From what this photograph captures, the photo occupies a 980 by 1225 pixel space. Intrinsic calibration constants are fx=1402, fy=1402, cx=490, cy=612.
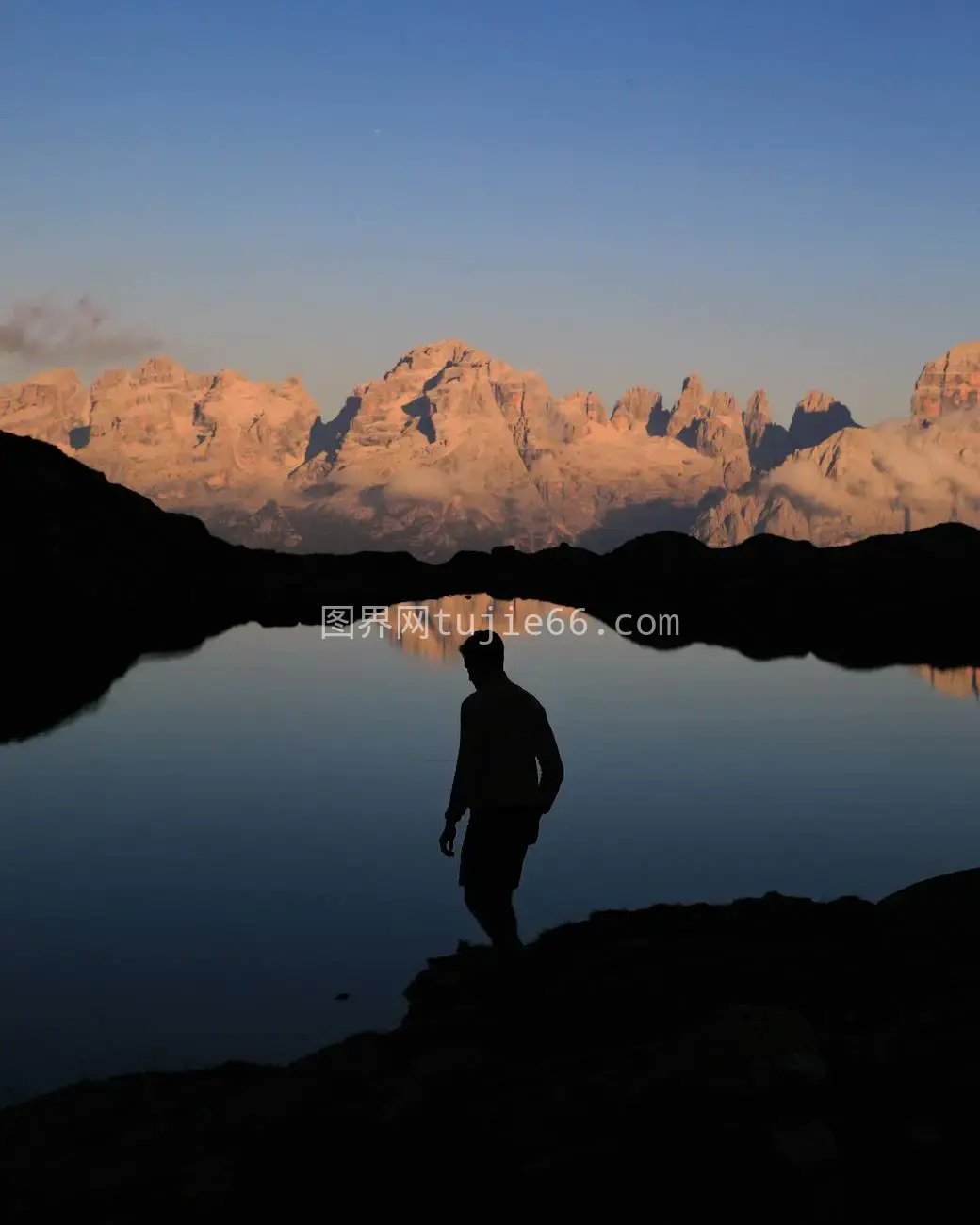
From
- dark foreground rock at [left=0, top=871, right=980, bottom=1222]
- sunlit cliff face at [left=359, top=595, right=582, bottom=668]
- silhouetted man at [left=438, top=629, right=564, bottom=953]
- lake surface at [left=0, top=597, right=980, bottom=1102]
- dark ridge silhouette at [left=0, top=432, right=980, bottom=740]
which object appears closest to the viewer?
dark foreground rock at [left=0, top=871, right=980, bottom=1222]

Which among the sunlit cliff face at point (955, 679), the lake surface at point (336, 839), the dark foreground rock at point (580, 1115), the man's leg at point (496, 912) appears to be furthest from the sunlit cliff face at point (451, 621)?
the dark foreground rock at point (580, 1115)

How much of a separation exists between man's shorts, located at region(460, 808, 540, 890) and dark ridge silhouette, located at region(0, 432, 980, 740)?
3210 cm

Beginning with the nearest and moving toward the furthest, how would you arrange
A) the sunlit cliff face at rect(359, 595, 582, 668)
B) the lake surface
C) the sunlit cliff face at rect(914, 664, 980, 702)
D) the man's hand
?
the man's hand < the lake surface < the sunlit cliff face at rect(914, 664, 980, 702) < the sunlit cliff face at rect(359, 595, 582, 668)

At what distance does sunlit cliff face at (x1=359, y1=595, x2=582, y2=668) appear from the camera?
7921cm

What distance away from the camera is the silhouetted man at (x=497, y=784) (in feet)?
37.8

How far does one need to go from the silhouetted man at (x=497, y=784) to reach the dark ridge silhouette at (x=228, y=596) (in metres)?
32.1

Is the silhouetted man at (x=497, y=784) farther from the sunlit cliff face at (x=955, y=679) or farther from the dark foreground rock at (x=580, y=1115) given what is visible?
the sunlit cliff face at (x=955, y=679)

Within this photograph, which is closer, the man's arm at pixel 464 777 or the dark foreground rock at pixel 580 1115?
the dark foreground rock at pixel 580 1115

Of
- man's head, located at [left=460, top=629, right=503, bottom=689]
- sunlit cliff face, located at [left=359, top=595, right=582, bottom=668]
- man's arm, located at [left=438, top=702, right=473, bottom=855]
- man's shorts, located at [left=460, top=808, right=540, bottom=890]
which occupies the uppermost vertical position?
sunlit cliff face, located at [left=359, top=595, right=582, bottom=668]

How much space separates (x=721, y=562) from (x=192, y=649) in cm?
12410

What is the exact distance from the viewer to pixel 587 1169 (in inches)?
303

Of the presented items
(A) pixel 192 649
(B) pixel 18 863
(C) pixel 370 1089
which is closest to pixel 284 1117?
(C) pixel 370 1089

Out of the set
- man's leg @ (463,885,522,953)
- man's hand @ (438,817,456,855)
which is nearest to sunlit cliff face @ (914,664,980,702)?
man's leg @ (463,885,522,953)

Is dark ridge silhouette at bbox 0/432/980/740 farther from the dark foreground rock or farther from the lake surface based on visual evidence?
the dark foreground rock
